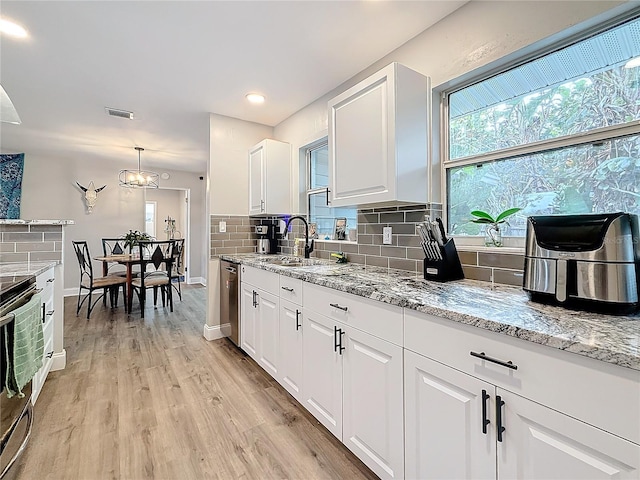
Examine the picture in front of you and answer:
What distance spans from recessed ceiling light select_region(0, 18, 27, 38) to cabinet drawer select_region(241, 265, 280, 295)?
7.05 feet

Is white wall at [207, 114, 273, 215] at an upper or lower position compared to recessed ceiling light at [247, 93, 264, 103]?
lower

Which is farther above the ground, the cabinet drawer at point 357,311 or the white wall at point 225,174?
the white wall at point 225,174

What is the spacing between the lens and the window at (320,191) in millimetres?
2944

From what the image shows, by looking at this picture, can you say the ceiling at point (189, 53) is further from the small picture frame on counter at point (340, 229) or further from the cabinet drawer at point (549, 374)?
the cabinet drawer at point (549, 374)

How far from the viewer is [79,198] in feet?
17.5

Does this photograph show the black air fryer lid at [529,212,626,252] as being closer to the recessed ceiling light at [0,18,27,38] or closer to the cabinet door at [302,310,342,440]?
the cabinet door at [302,310,342,440]

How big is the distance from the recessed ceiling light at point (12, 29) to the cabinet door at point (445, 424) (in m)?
2.97

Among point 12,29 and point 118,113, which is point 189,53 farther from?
point 118,113

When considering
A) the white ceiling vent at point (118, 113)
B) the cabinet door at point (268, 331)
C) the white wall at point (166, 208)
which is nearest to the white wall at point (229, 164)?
the white ceiling vent at point (118, 113)


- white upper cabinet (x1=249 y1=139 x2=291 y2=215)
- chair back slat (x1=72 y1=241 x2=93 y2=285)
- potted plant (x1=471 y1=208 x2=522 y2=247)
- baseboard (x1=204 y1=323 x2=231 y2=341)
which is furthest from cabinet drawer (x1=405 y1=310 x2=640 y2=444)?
chair back slat (x1=72 y1=241 x2=93 y2=285)

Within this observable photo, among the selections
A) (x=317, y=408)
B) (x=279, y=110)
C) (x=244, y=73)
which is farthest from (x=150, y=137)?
(x=317, y=408)

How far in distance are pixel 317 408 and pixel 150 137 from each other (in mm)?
4131

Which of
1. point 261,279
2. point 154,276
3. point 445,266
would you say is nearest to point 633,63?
point 445,266

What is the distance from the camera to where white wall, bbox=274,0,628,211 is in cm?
135
